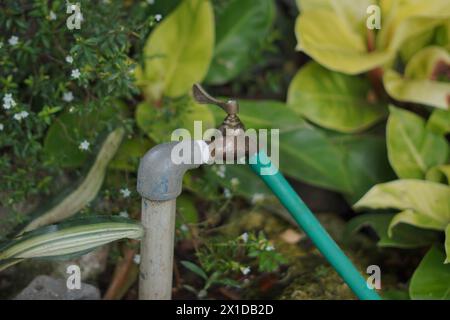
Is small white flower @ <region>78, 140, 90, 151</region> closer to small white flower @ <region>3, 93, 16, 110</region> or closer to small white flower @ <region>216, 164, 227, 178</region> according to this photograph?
small white flower @ <region>3, 93, 16, 110</region>

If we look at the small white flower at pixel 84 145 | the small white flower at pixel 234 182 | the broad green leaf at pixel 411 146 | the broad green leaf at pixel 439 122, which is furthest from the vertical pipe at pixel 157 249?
the broad green leaf at pixel 439 122

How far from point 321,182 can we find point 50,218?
0.66 meters

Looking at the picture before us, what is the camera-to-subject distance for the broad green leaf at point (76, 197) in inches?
58.0

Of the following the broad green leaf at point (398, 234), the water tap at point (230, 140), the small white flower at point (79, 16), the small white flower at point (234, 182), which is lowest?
the broad green leaf at point (398, 234)

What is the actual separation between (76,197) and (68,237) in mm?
232

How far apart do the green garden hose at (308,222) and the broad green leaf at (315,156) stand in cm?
48

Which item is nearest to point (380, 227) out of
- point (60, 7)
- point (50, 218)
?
point (50, 218)

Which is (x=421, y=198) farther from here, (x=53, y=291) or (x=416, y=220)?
(x=53, y=291)

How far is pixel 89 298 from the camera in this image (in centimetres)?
147

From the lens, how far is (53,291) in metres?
1.47

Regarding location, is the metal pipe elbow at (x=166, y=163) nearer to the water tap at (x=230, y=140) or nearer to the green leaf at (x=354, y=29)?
the water tap at (x=230, y=140)

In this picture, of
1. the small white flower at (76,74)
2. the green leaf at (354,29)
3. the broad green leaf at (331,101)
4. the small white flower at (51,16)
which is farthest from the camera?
the broad green leaf at (331,101)

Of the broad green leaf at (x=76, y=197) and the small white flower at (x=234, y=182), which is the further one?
the small white flower at (x=234, y=182)

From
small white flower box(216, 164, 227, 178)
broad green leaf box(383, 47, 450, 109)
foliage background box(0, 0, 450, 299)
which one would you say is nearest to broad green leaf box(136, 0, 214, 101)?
foliage background box(0, 0, 450, 299)
